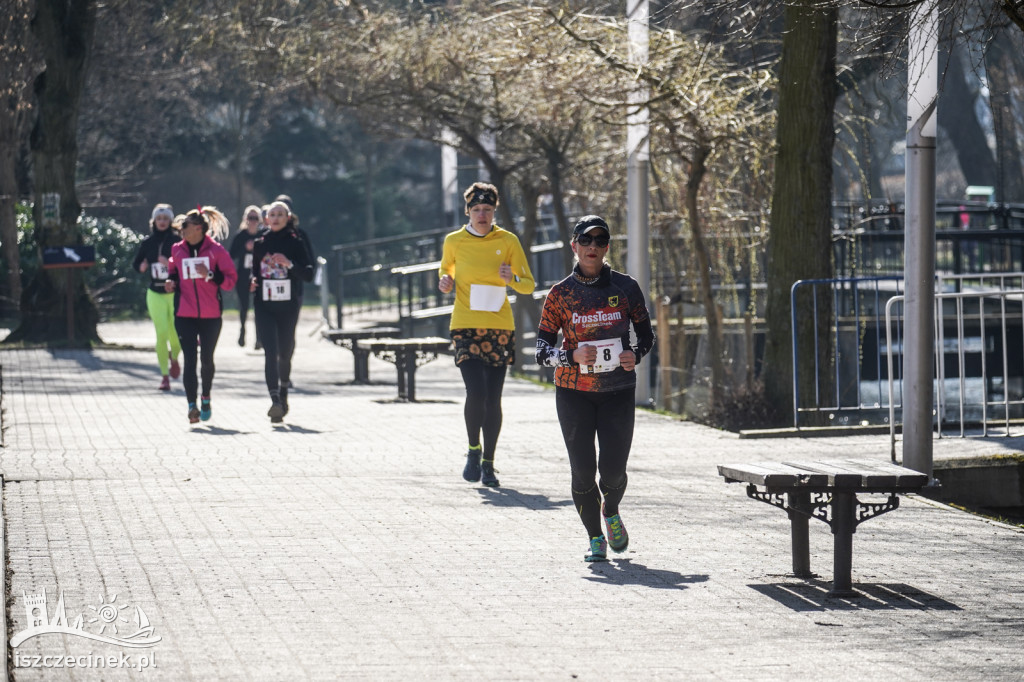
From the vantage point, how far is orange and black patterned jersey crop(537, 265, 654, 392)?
7328mm

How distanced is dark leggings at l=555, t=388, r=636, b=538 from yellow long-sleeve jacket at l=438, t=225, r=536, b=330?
2.29 metres

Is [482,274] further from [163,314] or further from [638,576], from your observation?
[163,314]

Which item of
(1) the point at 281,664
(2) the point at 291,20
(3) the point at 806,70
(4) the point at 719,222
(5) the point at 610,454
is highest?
(2) the point at 291,20

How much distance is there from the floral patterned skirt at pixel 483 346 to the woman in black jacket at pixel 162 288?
248 inches

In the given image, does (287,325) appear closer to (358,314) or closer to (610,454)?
(610,454)

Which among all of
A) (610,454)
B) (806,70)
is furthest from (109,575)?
(806,70)

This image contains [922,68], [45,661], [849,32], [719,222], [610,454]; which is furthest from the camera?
[719,222]

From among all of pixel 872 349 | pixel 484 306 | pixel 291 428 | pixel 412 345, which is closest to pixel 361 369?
pixel 412 345

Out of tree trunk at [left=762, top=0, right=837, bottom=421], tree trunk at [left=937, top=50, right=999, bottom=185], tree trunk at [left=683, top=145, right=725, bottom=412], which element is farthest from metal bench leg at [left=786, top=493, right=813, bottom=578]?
tree trunk at [left=937, top=50, right=999, bottom=185]

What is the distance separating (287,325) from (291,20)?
723cm

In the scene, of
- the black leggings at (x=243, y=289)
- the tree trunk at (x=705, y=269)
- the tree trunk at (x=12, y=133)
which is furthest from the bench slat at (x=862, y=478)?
the tree trunk at (x=12, y=133)

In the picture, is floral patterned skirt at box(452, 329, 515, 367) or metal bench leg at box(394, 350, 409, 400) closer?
floral patterned skirt at box(452, 329, 515, 367)

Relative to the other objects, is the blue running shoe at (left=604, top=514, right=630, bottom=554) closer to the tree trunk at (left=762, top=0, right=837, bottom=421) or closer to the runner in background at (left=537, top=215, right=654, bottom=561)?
the runner in background at (left=537, top=215, right=654, bottom=561)

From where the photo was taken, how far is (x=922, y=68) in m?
9.02
